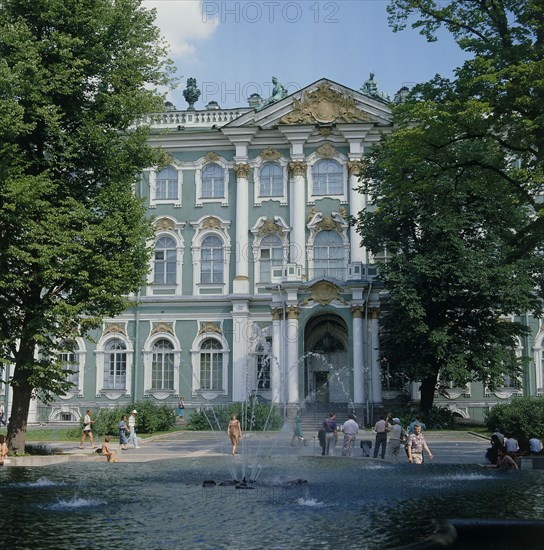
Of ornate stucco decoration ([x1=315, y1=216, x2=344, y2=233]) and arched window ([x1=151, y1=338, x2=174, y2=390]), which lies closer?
ornate stucco decoration ([x1=315, y1=216, x2=344, y2=233])

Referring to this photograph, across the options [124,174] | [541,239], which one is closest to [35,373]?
[124,174]

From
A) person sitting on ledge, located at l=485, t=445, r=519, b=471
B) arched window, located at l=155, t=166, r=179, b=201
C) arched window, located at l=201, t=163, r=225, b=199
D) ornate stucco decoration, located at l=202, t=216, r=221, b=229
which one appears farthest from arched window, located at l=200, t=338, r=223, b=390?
person sitting on ledge, located at l=485, t=445, r=519, b=471

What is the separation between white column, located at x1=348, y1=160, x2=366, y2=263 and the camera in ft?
136

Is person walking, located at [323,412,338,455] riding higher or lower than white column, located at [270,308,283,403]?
lower

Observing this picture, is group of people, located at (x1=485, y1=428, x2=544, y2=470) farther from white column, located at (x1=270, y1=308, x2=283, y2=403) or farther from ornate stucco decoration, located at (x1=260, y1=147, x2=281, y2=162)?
ornate stucco decoration, located at (x1=260, y1=147, x2=281, y2=162)

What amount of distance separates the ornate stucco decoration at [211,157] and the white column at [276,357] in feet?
33.6

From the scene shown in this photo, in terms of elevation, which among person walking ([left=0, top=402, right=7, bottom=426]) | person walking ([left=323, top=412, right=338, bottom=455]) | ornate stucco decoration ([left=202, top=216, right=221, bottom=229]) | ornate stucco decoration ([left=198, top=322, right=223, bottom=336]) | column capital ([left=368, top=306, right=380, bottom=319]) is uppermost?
ornate stucco decoration ([left=202, top=216, right=221, bottom=229])

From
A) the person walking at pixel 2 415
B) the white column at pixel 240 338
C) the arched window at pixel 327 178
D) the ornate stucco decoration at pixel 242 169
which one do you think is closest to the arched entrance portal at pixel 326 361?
the white column at pixel 240 338

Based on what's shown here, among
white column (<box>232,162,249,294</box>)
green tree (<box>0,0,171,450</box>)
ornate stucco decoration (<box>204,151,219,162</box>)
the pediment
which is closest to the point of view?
green tree (<box>0,0,171,450</box>)

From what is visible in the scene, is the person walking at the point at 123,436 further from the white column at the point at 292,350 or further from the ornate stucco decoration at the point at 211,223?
the ornate stucco decoration at the point at 211,223

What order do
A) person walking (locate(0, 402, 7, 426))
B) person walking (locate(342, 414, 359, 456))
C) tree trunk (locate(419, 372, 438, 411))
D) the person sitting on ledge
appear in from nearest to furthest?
the person sitting on ledge, person walking (locate(342, 414, 359, 456)), tree trunk (locate(419, 372, 438, 411)), person walking (locate(0, 402, 7, 426))

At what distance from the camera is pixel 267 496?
14.3 meters

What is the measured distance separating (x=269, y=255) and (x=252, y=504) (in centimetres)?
2978

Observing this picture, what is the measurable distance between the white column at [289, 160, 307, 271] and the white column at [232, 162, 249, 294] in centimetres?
253
